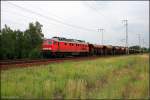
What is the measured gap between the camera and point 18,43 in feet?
237

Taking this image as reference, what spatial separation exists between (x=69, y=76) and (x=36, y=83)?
2708 mm

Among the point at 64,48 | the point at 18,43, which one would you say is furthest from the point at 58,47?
the point at 18,43

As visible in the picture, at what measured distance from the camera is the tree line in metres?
60.5

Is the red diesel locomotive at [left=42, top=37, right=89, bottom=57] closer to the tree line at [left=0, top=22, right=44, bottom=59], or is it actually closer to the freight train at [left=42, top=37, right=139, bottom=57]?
the freight train at [left=42, top=37, right=139, bottom=57]

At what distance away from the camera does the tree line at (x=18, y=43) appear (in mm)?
60475

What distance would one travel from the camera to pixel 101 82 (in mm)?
12812

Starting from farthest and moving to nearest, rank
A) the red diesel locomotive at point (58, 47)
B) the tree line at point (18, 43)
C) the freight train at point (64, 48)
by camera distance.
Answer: the tree line at point (18, 43) → the freight train at point (64, 48) → the red diesel locomotive at point (58, 47)

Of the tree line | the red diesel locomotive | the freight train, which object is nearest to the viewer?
the red diesel locomotive

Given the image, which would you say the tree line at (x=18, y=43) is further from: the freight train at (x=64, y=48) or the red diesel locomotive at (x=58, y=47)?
the red diesel locomotive at (x=58, y=47)

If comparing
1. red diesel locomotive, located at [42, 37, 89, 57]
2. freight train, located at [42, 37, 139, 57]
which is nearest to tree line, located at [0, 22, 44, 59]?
freight train, located at [42, 37, 139, 57]

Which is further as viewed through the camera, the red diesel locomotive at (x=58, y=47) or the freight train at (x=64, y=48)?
the freight train at (x=64, y=48)

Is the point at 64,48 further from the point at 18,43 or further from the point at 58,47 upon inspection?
the point at 18,43

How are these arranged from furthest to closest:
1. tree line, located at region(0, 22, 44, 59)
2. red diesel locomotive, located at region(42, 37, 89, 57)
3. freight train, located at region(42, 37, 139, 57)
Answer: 1. tree line, located at region(0, 22, 44, 59)
2. freight train, located at region(42, 37, 139, 57)
3. red diesel locomotive, located at region(42, 37, 89, 57)

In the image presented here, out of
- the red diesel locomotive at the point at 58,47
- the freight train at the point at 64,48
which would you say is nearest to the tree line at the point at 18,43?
the freight train at the point at 64,48
